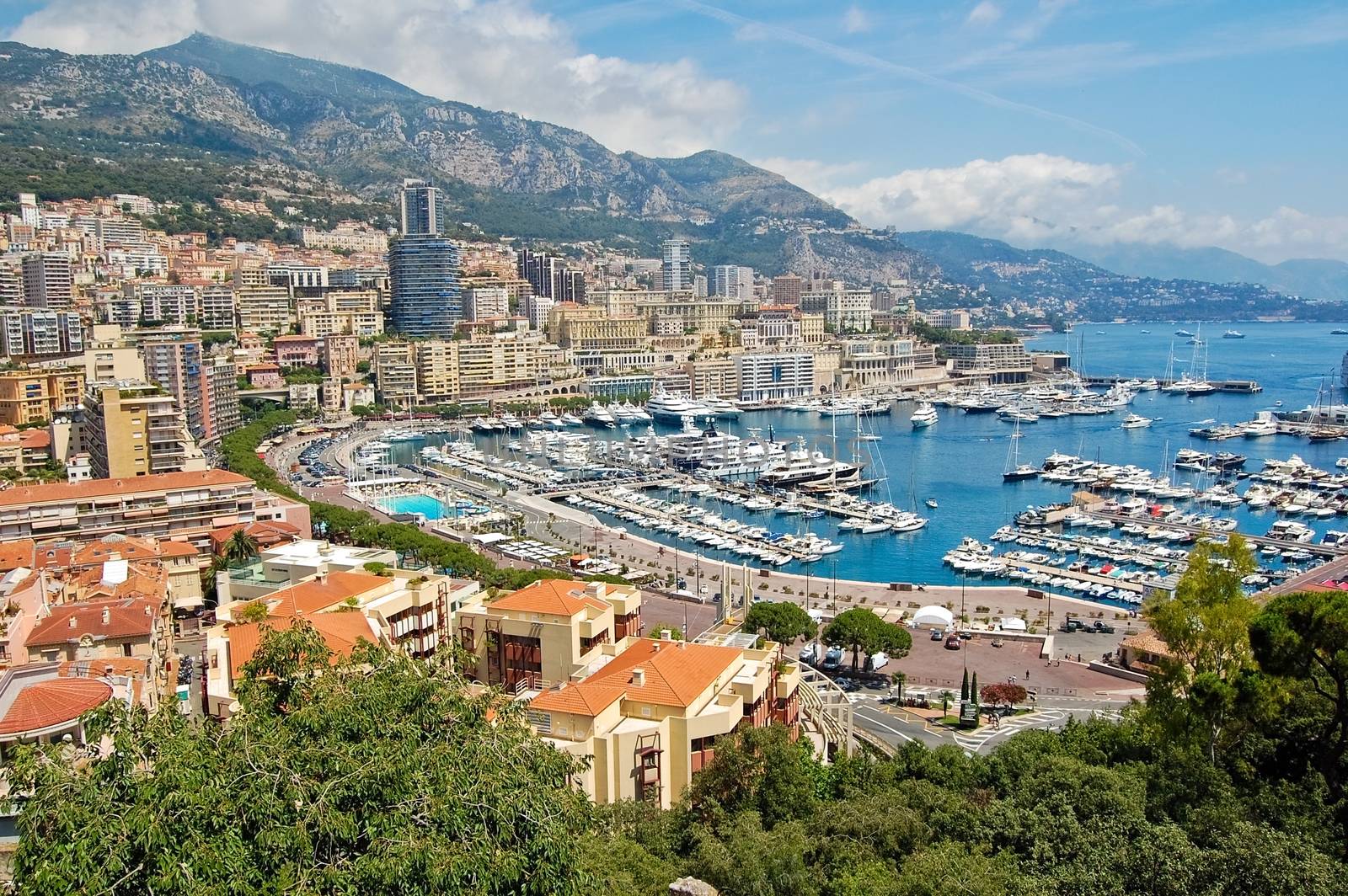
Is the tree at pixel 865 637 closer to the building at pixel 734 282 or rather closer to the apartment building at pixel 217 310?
the apartment building at pixel 217 310

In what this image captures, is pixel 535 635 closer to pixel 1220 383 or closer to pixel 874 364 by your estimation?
pixel 874 364

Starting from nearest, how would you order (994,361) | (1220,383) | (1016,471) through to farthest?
1. (1016,471)
2. (1220,383)
3. (994,361)

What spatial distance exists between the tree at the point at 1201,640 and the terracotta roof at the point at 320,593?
9863 mm

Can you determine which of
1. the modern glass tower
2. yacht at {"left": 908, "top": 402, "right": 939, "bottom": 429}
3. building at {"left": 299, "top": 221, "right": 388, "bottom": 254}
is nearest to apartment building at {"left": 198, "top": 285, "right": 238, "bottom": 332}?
the modern glass tower

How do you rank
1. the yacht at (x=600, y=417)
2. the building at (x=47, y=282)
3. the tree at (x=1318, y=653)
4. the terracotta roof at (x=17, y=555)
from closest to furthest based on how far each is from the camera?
1. the tree at (x=1318, y=653)
2. the terracotta roof at (x=17, y=555)
3. the building at (x=47, y=282)
4. the yacht at (x=600, y=417)

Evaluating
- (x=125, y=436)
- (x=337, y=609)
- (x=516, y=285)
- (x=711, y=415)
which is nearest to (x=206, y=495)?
(x=125, y=436)

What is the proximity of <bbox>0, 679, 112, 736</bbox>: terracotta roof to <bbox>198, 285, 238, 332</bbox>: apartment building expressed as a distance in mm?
61131

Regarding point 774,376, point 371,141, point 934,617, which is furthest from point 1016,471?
point 371,141

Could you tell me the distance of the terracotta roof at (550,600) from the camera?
1404 centimetres

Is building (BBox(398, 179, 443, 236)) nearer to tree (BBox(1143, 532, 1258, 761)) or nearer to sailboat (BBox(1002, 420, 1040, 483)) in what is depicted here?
sailboat (BBox(1002, 420, 1040, 483))

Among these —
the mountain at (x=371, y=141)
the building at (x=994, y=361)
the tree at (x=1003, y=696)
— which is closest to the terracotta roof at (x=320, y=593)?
the tree at (x=1003, y=696)

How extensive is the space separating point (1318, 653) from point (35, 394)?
43142 millimetres

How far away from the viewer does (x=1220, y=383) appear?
7881 cm

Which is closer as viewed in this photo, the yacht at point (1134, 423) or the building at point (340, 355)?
the yacht at point (1134, 423)
